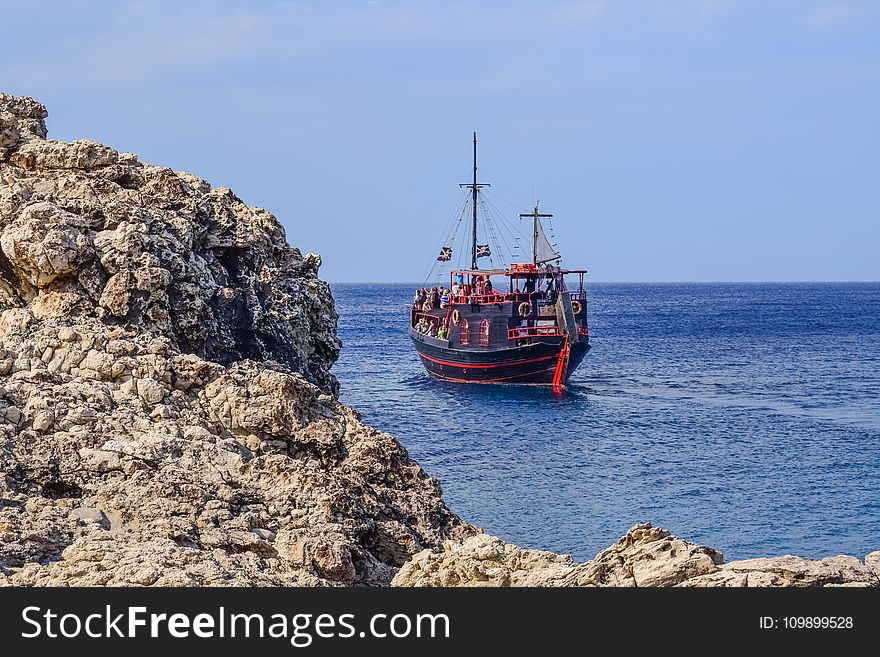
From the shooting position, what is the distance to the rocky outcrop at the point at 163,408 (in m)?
6.20

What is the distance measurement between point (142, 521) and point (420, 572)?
1.71m

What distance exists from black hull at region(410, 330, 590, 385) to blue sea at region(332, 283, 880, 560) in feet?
2.84

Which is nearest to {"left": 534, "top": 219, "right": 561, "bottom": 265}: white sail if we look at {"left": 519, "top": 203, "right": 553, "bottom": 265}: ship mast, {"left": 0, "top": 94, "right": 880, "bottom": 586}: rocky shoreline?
{"left": 519, "top": 203, "right": 553, "bottom": 265}: ship mast

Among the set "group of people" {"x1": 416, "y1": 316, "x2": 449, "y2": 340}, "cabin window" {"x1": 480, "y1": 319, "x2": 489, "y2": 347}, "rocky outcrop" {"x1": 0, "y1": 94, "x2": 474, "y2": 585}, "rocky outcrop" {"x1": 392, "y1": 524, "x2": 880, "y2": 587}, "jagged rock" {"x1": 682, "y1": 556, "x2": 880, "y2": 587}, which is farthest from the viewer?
"group of people" {"x1": 416, "y1": 316, "x2": 449, "y2": 340}

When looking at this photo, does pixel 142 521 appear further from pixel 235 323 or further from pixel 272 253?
pixel 272 253

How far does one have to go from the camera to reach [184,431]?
7086 millimetres

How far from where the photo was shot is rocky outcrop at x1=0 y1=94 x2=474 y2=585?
6.20 m

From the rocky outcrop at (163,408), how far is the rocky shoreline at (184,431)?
0.01 metres

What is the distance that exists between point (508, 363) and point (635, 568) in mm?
47887

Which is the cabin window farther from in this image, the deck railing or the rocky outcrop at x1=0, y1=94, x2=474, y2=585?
the rocky outcrop at x1=0, y1=94, x2=474, y2=585

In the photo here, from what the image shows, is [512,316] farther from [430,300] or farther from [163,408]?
[163,408]

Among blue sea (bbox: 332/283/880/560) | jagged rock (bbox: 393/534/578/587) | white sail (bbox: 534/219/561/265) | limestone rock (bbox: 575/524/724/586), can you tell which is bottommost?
blue sea (bbox: 332/283/880/560)

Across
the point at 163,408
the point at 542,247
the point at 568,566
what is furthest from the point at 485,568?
the point at 542,247

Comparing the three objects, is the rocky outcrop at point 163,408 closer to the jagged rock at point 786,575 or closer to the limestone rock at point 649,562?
the limestone rock at point 649,562
